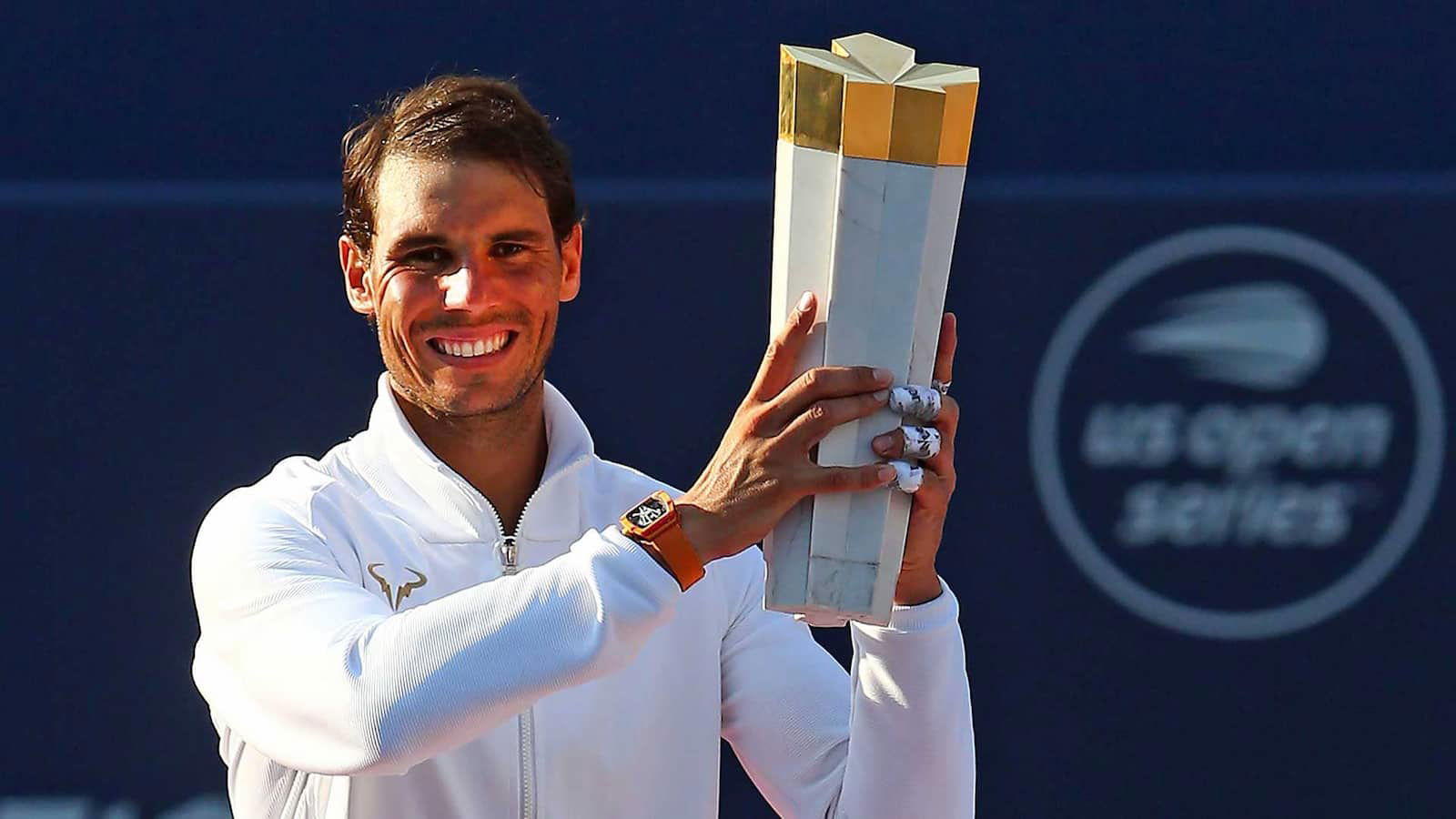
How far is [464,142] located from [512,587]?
1.66 feet

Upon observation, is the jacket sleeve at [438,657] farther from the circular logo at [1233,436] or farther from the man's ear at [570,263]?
the circular logo at [1233,436]

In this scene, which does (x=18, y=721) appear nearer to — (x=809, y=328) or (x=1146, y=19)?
(x=809, y=328)

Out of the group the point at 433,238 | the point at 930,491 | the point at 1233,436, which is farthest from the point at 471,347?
the point at 1233,436

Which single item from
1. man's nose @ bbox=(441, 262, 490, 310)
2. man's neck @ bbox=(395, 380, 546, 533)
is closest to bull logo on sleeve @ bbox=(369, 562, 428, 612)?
man's neck @ bbox=(395, 380, 546, 533)

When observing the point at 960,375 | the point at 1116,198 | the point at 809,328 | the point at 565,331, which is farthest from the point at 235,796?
the point at 1116,198

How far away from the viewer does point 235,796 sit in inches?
66.5

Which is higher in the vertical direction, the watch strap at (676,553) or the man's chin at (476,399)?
the man's chin at (476,399)

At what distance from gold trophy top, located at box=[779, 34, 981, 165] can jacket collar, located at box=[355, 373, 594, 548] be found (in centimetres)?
49

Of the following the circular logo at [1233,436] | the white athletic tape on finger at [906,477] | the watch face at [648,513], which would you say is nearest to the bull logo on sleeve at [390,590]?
the watch face at [648,513]

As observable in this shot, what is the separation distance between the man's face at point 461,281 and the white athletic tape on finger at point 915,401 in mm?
429

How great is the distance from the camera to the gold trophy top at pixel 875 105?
55.1 inches

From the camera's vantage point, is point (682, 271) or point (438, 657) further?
point (682, 271)

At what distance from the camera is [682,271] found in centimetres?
261

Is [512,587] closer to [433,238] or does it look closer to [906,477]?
[906,477]
